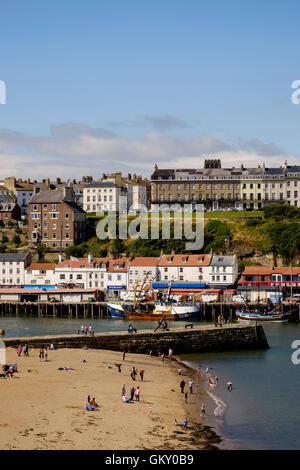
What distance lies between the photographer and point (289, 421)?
3403 centimetres

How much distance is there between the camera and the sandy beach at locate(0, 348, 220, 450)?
2862 centimetres

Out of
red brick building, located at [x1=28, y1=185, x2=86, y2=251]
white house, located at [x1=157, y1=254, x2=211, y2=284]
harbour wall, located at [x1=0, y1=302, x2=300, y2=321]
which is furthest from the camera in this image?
red brick building, located at [x1=28, y1=185, x2=86, y2=251]

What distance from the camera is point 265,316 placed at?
72.6 m

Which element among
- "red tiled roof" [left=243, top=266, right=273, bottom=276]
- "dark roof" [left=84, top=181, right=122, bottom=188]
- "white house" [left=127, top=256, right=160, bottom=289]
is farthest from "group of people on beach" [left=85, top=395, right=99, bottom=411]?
"dark roof" [left=84, top=181, right=122, bottom=188]

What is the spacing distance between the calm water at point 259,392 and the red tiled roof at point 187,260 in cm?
2360

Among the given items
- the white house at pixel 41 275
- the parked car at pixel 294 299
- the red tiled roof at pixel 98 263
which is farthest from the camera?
the white house at pixel 41 275

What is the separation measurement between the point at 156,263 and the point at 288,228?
61.6 feet

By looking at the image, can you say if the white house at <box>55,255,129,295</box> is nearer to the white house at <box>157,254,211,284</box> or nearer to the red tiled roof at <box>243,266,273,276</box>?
the white house at <box>157,254,211,284</box>

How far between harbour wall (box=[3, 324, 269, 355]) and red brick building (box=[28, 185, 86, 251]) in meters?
51.9

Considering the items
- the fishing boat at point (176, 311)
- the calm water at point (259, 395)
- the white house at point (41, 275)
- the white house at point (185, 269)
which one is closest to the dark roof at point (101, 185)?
the white house at point (41, 275)

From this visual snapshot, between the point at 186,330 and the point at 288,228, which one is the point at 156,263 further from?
the point at 186,330

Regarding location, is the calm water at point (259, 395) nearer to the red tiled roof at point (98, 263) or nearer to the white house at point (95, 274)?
the white house at point (95, 274)

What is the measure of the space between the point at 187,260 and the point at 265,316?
18029 millimetres

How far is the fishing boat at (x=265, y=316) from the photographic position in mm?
72375
